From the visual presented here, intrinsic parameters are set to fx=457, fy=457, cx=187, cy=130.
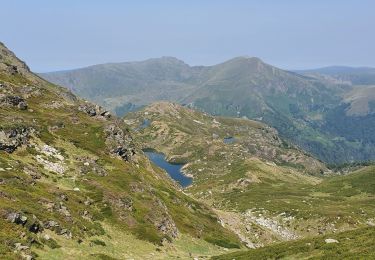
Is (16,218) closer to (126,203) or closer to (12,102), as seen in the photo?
(126,203)

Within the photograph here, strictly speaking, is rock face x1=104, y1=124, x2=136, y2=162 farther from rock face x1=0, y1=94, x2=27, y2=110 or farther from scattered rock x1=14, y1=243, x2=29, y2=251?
scattered rock x1=14, y1=243, x2=29, y2=251

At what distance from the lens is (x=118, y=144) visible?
4043 inches

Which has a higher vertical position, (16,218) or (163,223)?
(16,218)

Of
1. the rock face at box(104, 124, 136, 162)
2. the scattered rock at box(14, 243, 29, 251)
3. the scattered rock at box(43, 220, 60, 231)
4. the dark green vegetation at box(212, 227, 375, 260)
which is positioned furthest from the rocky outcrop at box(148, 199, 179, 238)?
the rock face at box(104, 124, 136, 162)

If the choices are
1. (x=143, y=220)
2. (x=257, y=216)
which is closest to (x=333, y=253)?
(x=143, y=220)

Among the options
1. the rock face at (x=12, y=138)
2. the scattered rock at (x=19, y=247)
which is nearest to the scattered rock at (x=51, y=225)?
the scattered rock at (x=19, y=247)

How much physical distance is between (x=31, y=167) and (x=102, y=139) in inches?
1310

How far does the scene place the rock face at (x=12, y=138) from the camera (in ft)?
241

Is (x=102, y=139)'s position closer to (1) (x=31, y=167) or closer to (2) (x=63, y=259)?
(1) (x=31, y=167)

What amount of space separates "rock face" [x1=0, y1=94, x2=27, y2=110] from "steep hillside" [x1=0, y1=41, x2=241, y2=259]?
0.24 m

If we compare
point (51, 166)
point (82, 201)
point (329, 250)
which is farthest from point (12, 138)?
point (329, 250)

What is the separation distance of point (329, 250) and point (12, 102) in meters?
81.3

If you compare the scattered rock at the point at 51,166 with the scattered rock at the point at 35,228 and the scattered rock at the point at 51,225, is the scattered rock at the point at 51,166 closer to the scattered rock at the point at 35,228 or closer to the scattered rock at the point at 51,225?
the scattered rock at the point at 51,225

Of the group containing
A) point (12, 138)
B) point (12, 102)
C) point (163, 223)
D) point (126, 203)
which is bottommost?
point (163, 223)
